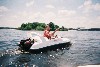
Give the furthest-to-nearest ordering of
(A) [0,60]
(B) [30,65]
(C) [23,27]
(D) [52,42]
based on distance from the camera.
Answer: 1. (C) [23,27]
2. (D) [52,42]
3. (A) [0,60]
4. (B) [30,65]

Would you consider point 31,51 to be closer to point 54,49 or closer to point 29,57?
point 29,57

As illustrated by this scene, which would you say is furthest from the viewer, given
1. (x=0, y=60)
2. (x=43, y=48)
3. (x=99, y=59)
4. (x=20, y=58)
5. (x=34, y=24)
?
(x=34, y=24)

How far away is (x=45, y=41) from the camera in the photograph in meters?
15.5

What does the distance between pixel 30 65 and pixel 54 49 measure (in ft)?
19.3

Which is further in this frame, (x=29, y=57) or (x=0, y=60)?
(x=29, y=57)

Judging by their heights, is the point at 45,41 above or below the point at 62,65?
above

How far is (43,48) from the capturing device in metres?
15.3

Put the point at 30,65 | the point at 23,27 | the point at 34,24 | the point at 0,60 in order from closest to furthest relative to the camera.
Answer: the point at 30,65 < the point at 0,60 < the point at 34,24 < the point at 23,27

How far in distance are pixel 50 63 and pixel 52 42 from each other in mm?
4620

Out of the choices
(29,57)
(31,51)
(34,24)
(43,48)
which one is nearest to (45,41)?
(43,48)

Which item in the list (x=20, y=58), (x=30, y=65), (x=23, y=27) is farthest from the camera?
(x=23, y=27)

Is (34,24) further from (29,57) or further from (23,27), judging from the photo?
(29,57)

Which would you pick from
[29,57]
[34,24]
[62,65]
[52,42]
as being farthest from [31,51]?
[34,24]

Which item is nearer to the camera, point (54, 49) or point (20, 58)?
point (20, 58)
